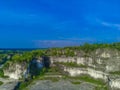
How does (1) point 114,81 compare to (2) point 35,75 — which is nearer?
(1) point 114,81

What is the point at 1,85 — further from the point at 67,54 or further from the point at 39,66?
the point at 67,54

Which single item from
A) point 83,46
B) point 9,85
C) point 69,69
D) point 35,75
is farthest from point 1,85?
point 83,46

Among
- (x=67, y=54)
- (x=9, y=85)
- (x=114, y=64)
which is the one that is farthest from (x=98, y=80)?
(x=9, y=85)

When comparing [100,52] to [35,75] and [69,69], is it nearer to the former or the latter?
[69,69]

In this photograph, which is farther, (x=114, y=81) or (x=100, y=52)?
(x=100, y=52)

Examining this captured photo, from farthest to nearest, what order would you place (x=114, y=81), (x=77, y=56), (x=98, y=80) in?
(x=77, y=56), (x=98, y=80), (x=114, y=81)

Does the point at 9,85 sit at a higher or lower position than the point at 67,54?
lower

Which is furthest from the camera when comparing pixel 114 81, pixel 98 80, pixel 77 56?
pixel 77 56

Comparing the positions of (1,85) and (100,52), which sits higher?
(100,52)
